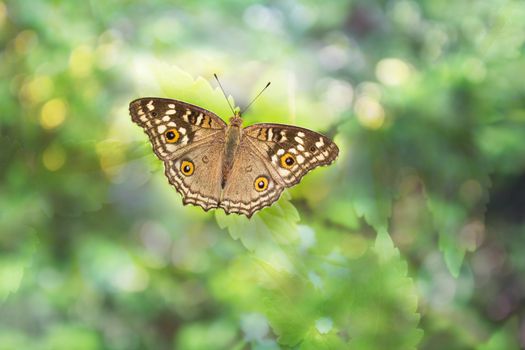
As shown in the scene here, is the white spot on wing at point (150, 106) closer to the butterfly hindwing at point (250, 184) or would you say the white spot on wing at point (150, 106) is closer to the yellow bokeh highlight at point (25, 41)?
the butterfly hindwing at point (250, 184)

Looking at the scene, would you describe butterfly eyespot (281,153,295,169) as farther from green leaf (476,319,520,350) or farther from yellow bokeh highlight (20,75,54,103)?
yellow bokeh highlight (20,75,54,103)

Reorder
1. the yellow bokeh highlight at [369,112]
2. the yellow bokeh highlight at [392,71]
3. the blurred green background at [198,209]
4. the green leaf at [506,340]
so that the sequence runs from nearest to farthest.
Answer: the green leaf at [506,340] → the blurred green background at [198,209] → the yellow bokeh highlight at [369,112] → the yellow bokeh highlight at [392,71]

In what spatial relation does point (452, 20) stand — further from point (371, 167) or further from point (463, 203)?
point (371, 167)

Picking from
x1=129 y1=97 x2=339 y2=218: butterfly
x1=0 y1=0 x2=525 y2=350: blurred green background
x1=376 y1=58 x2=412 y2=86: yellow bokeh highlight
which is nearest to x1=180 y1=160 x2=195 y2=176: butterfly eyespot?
x1=129 y1=97 x2=339 y2=218: butterfly

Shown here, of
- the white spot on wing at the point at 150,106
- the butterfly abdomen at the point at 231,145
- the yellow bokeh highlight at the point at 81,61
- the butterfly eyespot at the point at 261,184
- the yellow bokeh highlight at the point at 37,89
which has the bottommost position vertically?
the butterfly eyespot at the point at 261,184

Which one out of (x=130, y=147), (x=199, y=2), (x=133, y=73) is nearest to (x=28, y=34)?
(x=133, y=73)

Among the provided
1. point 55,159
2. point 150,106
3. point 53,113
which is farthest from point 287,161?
point 53,113

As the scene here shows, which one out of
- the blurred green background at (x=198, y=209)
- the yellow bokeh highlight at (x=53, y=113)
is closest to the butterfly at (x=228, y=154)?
the blurred green background at (x=198, y=209)

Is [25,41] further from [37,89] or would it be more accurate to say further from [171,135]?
[171,135]
